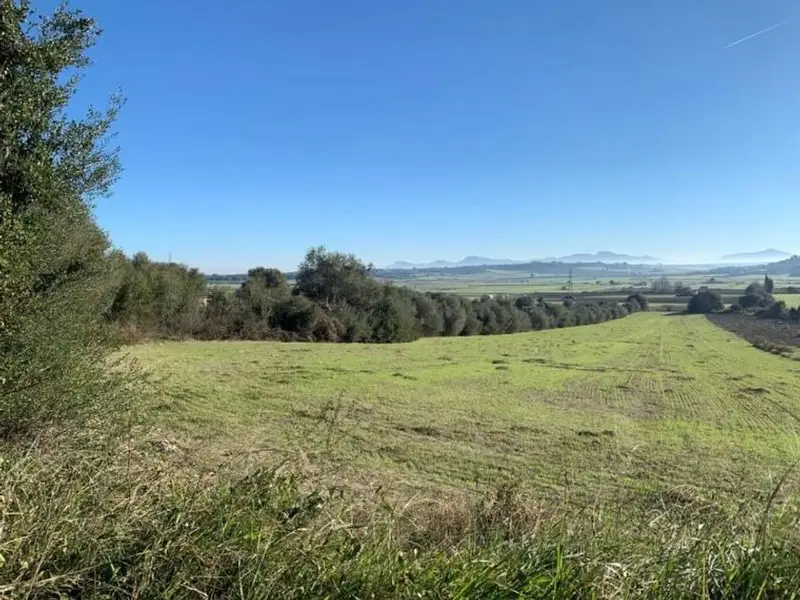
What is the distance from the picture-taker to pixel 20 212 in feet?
21.2

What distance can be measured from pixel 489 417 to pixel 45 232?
1296 centimetres

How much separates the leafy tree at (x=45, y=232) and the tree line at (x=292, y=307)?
21.0 m

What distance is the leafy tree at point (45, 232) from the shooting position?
607 centimetres

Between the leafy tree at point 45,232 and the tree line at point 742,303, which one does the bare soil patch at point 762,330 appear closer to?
the tree line at point 742,303

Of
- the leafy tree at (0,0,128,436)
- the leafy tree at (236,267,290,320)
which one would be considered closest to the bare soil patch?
the leafy tree at (236,267,290,320)

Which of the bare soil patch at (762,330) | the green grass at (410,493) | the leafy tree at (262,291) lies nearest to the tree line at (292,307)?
the leafy tree at (262,291)

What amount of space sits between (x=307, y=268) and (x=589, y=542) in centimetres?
4755

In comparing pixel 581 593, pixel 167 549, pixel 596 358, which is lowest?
pixel 596 358

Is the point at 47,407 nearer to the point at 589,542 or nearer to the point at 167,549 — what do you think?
the point at 167,549

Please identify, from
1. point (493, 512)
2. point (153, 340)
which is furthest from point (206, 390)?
point (153, 340)

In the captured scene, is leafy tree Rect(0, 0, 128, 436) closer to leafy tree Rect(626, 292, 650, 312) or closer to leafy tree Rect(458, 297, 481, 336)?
leafy tree Rect(458, 297, 481, 336)

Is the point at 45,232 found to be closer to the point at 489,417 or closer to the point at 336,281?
the point at 489,417

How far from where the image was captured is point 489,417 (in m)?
16.7

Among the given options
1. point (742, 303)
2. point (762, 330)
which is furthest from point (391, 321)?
point (742, 303)
